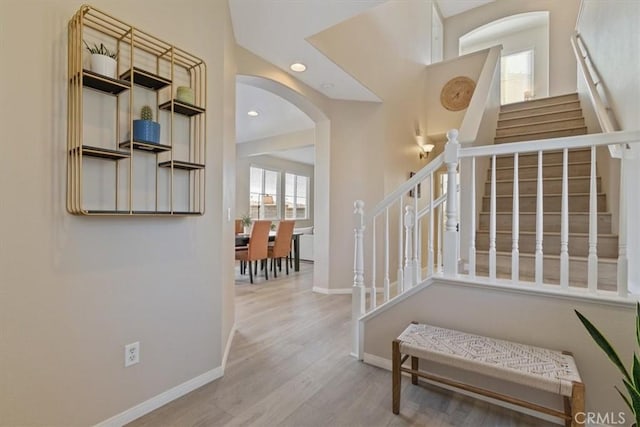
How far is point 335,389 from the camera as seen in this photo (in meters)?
2.00

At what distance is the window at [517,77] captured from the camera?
22.4ft

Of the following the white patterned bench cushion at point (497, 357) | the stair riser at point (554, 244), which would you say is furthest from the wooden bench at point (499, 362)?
the stair riser at point (554, 244)

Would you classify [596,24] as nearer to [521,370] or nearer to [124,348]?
[521,370]

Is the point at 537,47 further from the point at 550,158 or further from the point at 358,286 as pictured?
the point at 358,286

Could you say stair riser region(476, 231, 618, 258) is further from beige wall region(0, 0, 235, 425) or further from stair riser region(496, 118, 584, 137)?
beige wall region(0, 0, 235, 425)

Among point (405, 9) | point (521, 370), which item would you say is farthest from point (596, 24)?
point (521, 370)

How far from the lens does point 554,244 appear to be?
99.0 inches

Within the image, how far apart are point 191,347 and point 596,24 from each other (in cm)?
439

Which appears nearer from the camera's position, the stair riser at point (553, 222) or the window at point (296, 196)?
the stair riser at point (553, 222)

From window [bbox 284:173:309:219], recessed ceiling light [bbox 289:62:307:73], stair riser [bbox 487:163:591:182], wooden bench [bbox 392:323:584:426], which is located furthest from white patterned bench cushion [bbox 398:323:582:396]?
window [bbox 284:173:309:219]

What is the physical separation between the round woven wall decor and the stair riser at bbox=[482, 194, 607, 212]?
2.63 metres

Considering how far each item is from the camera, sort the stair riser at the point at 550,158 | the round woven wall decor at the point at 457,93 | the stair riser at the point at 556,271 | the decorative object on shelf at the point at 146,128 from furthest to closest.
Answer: the round woven wall decor at the point at 457,93 → the stair riser at the point at 550,158 → the stair riser at the point at 556,271 → the decorative object on shelf at the point at 146,128

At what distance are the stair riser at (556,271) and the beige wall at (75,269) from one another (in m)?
2.22

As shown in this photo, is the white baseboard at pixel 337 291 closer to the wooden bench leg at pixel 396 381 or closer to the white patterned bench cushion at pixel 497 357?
the white patterned bench cushion at pixel 497 357
